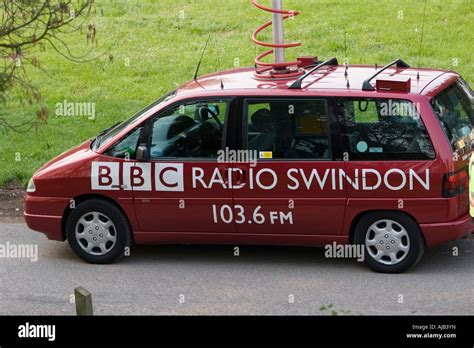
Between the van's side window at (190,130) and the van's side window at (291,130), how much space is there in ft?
1.09

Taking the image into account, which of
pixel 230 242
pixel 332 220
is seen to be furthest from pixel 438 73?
pixel 230 242

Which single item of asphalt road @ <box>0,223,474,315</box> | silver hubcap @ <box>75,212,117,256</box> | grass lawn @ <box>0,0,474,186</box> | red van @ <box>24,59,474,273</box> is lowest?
asphalt road @ <box>0,223,474,315</box>

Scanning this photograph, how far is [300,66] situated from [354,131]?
1.53 m

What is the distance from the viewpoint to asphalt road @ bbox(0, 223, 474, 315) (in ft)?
29.0

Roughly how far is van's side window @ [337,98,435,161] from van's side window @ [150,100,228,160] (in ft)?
3.85

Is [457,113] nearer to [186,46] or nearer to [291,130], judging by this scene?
[291,130]

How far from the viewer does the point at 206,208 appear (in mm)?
9688

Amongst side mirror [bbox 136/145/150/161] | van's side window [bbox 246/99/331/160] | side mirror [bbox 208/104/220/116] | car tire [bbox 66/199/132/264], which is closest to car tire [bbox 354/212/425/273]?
van's side window [bbox 246/99/331/160]

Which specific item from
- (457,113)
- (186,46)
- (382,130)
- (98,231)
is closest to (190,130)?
(98,231)

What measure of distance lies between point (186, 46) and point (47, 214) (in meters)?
8.94

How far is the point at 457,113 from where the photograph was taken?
976 cm

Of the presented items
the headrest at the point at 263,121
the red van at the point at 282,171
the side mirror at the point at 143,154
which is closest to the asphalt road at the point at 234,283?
the red van at the point at 282,171

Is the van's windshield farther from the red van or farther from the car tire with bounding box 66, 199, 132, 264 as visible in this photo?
the car tire with bounding box 66, 199, 132, 264
